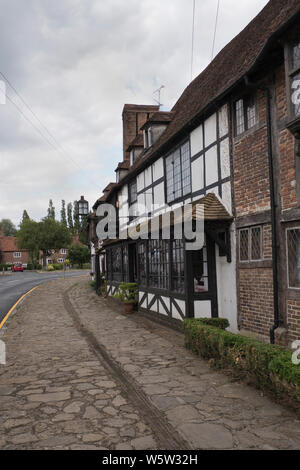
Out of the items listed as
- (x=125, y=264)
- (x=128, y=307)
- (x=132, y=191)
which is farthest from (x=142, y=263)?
(x=132, y=191)

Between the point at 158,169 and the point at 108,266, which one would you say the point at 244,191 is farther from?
the point at 108,266

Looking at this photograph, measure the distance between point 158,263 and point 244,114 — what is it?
18.6ft

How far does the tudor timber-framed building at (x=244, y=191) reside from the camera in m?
7.31

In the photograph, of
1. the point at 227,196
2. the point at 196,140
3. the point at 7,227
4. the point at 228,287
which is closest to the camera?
the point at 227,196

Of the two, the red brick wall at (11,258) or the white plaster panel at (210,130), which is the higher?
the white plaster panel at (210,130)

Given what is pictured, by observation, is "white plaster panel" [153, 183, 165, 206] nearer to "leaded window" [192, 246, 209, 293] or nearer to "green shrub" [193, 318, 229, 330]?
"leaded window" [192, 246, 209, 293]

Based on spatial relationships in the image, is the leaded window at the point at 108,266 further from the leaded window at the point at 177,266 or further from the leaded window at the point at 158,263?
the leaded window at the point at 177,266

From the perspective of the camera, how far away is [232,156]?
365 inches

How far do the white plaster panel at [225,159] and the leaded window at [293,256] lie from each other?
2.70 meters

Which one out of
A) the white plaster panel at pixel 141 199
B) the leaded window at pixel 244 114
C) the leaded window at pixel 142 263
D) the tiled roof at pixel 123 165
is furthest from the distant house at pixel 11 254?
the leaded window at pixel 244 114

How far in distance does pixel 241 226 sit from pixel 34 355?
5.39 meters

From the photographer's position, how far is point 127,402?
5492mm

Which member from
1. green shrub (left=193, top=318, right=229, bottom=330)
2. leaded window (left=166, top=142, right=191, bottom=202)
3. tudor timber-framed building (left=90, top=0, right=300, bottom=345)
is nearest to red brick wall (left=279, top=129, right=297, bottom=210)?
tudor timber-framed building (left=90, top=0, right=300, bottom=345)

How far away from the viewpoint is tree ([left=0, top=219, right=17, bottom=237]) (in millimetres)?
117500
